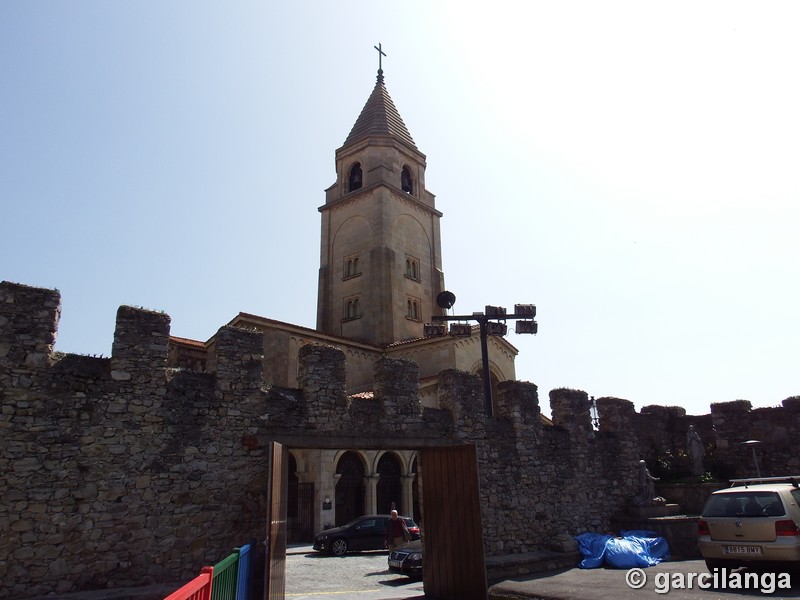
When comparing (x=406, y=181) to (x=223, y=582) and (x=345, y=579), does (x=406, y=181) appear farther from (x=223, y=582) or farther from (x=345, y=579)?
(x=223, y=582)

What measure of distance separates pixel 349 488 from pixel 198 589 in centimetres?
1715

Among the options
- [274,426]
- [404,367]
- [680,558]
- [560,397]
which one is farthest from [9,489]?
[680,558]

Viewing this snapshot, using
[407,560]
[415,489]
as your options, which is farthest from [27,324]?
[415,489]

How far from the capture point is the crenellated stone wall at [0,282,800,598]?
7379 mm

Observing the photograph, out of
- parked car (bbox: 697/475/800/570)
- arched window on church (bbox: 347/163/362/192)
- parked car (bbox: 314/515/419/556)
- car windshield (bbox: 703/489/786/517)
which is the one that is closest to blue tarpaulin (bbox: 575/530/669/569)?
parked car (bbox: 697/475/800/570)

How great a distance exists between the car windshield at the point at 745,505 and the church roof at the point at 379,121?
31746mm

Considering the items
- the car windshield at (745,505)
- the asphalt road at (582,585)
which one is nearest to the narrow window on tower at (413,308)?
the asphalt road at (582,585)

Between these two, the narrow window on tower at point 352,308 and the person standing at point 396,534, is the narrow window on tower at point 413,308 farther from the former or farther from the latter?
the person standing at point 396,534

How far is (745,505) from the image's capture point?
8.16 meters

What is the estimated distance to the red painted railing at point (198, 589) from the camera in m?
3.59

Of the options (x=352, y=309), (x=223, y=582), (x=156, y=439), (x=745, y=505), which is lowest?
(x=223, y=582)

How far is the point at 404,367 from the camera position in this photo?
11016 millimetres

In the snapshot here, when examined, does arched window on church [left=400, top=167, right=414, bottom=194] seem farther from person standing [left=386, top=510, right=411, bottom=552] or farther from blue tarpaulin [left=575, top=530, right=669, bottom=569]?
blue tarpaulin [left=575, top=530, right=669, bottom=569]

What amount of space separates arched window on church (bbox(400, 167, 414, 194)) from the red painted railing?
34.1 m
